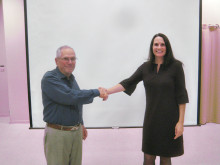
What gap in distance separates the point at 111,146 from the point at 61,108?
1.82 metres

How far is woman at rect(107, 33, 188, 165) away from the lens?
1.88 m

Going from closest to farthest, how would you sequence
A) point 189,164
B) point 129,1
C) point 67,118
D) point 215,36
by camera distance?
point 67,118
point 189,164
point 129,1
point 215,36

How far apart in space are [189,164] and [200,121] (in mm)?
1665

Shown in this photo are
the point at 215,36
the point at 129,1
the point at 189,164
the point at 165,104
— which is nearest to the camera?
the point at 165,104

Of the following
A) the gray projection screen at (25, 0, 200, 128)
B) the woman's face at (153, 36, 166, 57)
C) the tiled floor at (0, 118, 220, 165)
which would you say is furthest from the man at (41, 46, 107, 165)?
the gray projection screen at (25, 0, 200, 128)

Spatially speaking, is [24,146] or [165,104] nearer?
[165,104]

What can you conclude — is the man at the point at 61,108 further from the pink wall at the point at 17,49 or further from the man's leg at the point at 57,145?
the pink wall at the point at 17,49

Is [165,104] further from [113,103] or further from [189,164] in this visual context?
[113,103]

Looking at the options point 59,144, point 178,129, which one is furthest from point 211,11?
point 59,144

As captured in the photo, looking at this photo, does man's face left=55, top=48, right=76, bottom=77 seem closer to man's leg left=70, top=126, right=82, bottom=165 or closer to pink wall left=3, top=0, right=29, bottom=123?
man's leg left=70, top=126, right=82, bottom=165

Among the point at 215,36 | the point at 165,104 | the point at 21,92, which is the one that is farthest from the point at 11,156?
the point at 215,36

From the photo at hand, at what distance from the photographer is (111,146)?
11.0ft

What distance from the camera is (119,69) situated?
3.71m

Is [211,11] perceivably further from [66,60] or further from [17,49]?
[17,49]
